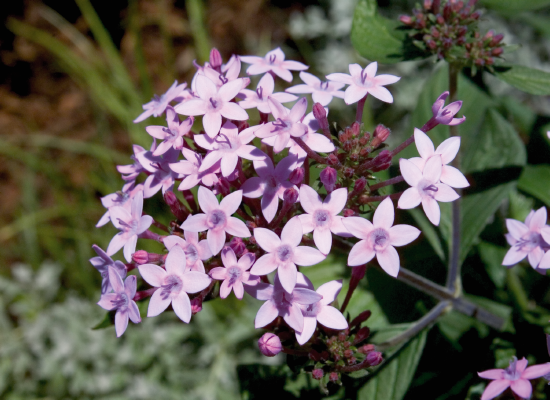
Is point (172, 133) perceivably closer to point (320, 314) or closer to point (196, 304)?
point (196, 304)

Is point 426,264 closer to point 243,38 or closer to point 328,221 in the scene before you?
point 328,221

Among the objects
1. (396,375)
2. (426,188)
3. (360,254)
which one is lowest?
(396,375)

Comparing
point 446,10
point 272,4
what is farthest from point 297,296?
point 272,4

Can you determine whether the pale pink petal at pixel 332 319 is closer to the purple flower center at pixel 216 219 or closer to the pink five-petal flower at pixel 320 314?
the pink five-petal flower at pixel 320 314

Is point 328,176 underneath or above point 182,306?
above

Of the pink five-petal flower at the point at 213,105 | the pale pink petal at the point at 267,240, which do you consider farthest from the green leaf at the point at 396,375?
→ the pink five-petal flower at the point at 213,105

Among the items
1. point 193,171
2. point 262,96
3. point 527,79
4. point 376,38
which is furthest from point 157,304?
point 527,79
